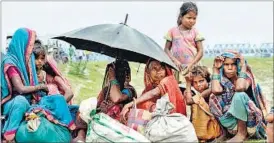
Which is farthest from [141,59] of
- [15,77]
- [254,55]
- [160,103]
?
[254,55]

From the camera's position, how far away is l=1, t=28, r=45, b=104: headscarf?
6629 mm

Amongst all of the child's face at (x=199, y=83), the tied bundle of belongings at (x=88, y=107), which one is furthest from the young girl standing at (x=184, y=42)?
the tied bundle of belongings at (x=88, y=107)

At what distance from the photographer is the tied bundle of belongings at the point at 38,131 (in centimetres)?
630

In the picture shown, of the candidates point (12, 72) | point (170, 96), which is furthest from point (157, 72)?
point (12, 72)

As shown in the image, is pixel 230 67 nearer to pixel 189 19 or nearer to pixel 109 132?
pixel 189 19

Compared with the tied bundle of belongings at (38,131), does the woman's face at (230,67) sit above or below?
above

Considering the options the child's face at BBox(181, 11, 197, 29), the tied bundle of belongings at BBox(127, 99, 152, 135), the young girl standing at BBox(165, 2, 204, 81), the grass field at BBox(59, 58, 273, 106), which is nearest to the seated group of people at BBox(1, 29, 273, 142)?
the tied bundle of belongings at BBox(127, 99, 152, 135)

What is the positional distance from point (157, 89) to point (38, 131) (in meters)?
1.61

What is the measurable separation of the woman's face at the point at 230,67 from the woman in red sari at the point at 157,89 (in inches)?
29.7

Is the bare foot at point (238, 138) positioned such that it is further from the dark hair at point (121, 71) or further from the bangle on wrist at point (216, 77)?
the dark hair at point (121, 71)

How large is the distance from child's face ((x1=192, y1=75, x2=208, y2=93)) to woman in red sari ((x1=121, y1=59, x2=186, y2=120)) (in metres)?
0.50

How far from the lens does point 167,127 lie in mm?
6230

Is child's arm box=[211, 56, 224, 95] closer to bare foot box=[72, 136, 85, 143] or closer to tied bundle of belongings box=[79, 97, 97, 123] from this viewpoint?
tied bundle of belongings box=[79, 97, 97, 123]

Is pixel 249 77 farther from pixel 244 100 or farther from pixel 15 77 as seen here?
pixel 15 77
